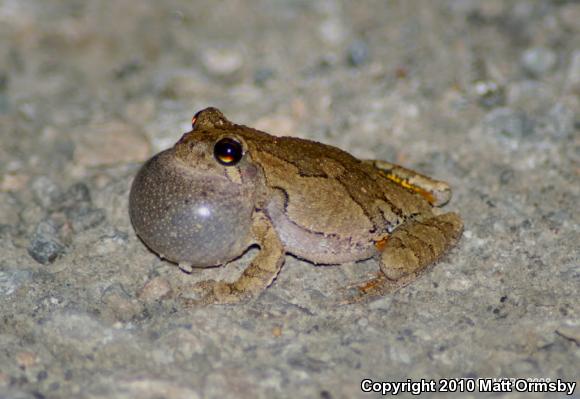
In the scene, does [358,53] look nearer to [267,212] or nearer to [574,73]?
[574,73]

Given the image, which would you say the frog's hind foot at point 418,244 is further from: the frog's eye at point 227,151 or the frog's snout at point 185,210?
the frog's eye at point 227,151

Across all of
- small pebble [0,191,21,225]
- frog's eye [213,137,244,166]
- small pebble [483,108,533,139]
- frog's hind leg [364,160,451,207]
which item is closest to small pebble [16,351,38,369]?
small pebble [0,191,21,225]

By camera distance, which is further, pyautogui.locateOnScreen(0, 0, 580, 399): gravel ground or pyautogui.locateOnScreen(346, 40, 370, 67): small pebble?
pyautogui.locateOnScreen(346, 40, 370, 67): small pebble

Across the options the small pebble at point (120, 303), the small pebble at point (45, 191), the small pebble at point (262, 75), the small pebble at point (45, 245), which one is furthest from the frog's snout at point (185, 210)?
the small pebble at point (262, 75)

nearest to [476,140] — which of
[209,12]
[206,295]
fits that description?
[206,295]

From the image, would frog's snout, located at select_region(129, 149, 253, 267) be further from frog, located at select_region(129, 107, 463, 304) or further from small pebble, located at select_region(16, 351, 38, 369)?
small pebble, located at select_region(16, 351, 38, 369)

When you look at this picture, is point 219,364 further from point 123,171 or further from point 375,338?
point 123,171
